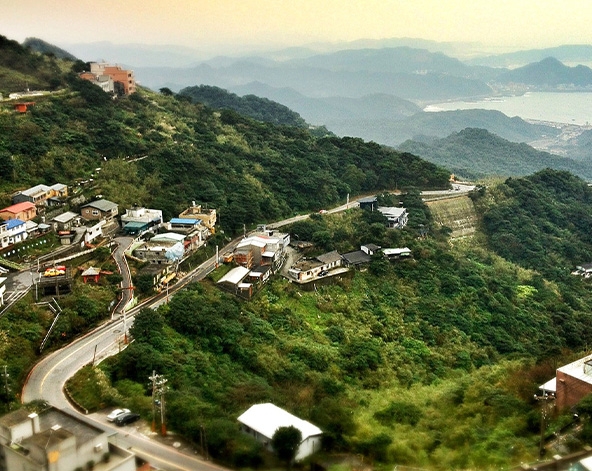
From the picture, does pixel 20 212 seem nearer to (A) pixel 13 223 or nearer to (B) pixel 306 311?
(A) pixel 13 223

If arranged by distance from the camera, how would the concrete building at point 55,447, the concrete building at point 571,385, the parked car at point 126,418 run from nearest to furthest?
the concrete building at point 55,447 → the parked car at point 126,418 → the concrete building at point 571,385

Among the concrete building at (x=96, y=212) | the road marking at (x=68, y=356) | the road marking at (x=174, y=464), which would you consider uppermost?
the concrete building at (x=96, y=212)

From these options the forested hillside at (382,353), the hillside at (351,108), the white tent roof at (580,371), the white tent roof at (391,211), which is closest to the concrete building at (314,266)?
the forested hillside at (382,353)

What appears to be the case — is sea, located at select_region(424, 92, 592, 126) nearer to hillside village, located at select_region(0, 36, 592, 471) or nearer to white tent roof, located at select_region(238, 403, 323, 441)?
hillside village, located at select_region(0, 36, 592, 471)

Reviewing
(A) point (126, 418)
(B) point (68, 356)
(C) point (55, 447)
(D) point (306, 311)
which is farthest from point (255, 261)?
(C) point (55, 447)

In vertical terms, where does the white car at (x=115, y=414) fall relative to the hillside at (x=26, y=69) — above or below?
below

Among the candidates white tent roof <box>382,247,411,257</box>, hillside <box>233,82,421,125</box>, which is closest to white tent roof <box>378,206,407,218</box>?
white tent roof <box>382,247,411,257</box>

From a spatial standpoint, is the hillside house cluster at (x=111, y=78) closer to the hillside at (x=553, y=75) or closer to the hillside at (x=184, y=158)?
the hillside at (x=184, y=158)
